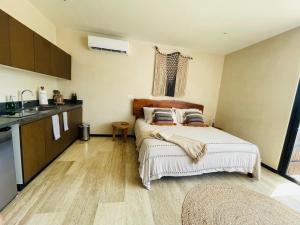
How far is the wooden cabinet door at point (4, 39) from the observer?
153 cm

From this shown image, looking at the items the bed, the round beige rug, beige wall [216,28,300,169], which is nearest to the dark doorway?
beige wall [216,28,300,169]

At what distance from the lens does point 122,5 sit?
6.97 ft

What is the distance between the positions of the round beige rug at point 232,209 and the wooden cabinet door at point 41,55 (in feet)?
9.22

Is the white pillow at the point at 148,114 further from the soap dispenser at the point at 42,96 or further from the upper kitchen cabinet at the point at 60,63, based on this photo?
the soap dispenser at the point at 42,96

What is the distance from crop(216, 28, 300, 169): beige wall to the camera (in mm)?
2469

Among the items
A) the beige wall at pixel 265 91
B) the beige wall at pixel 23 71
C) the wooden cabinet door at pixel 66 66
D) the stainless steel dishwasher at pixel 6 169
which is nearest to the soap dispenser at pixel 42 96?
the beige wall at pixel 23 71

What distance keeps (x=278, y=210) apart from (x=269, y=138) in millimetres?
1429

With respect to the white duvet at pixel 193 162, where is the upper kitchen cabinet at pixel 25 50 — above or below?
above

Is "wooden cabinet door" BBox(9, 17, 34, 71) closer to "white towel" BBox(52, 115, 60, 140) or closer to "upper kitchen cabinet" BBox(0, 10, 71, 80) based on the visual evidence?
"upper kitchen cabinet" BBox(0, 10, 71, 80)

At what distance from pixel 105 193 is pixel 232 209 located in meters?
1.50

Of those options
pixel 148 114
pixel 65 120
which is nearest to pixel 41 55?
pixel 65 120

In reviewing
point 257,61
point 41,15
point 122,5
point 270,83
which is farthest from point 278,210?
point 41,15

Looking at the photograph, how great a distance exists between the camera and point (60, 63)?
281 cm

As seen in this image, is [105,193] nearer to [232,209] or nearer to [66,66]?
[232,209]
